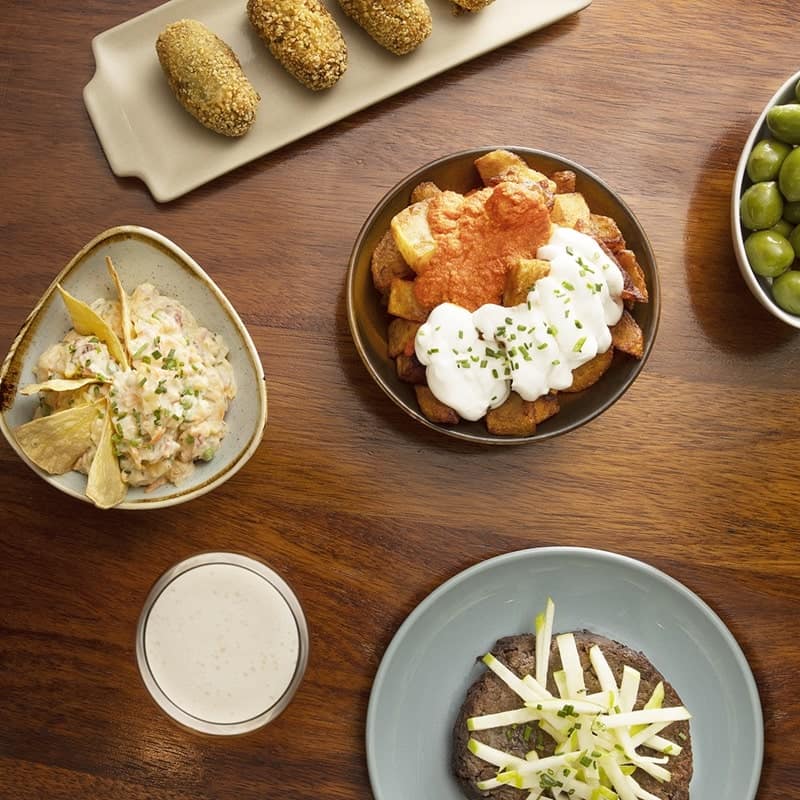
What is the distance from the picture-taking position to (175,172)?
2297 millimetres

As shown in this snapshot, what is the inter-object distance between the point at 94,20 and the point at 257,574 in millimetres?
1412

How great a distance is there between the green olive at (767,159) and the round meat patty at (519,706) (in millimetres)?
1136

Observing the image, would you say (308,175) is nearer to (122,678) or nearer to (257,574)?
(257,574)

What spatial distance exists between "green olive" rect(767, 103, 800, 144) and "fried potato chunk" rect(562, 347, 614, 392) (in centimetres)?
61

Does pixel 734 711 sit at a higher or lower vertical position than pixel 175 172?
lower

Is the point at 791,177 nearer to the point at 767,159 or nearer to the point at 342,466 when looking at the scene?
the point at 767,159

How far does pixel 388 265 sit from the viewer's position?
216 cm

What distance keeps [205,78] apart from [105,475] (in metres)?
0.93

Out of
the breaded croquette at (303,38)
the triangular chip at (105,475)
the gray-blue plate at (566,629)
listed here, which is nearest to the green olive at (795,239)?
the gray-blue plate at (566,629)

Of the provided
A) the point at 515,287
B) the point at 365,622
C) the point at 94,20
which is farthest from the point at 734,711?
the point at 94,20

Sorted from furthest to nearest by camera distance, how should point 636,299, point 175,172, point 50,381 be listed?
point 175,172, point 636,299, point 50,381

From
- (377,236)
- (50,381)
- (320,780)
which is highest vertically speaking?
(377,236)

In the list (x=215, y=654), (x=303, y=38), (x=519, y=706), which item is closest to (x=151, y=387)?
(x=215, y=654)

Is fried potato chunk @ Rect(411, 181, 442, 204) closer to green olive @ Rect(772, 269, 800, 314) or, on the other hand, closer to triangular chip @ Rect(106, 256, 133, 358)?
triangular chip @ Rect(106, 256, 133, 358)
